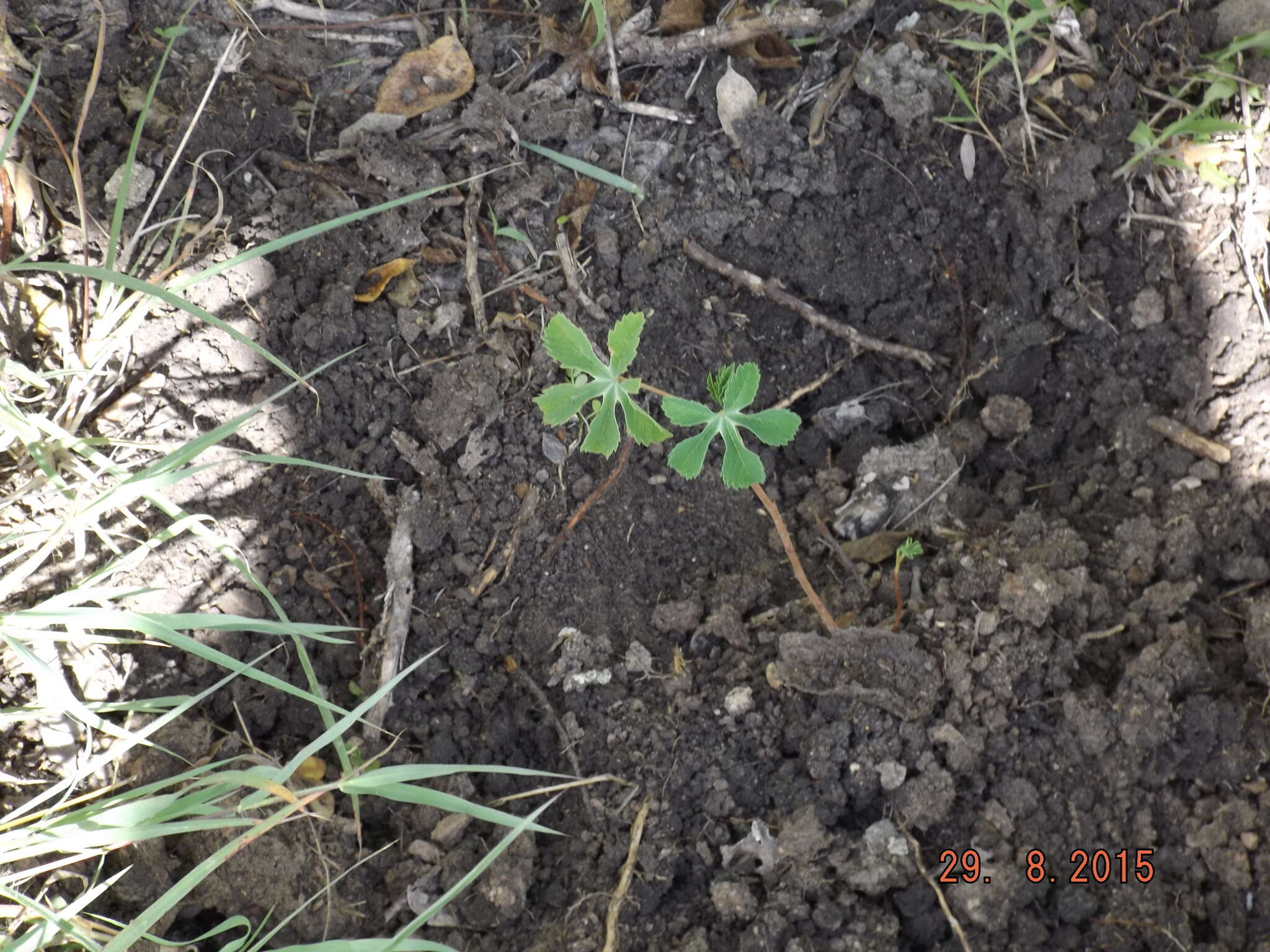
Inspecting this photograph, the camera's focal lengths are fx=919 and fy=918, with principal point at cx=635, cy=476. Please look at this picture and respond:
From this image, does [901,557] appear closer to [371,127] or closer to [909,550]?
[909,550]

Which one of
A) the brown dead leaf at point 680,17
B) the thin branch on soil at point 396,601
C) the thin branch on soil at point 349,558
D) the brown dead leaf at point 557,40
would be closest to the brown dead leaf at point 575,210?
the brown dead leaf at point 557,40

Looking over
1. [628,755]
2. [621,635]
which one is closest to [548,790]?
[628,755]

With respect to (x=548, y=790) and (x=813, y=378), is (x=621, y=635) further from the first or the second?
(x=813, y=378)

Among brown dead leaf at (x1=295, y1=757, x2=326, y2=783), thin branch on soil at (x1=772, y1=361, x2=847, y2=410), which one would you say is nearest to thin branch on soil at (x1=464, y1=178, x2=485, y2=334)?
thin branch on soil at (x1=772, y1=361, x2=847, y2=410)

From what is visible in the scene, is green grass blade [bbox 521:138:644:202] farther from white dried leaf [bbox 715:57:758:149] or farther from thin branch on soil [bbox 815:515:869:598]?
thin branch on soil [bbox 815:515:869:598]

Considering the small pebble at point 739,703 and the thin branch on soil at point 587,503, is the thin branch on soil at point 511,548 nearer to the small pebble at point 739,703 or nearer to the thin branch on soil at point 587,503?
the thin branch on soil at point 587,503

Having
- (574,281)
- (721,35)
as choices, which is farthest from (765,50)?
(574,281)
